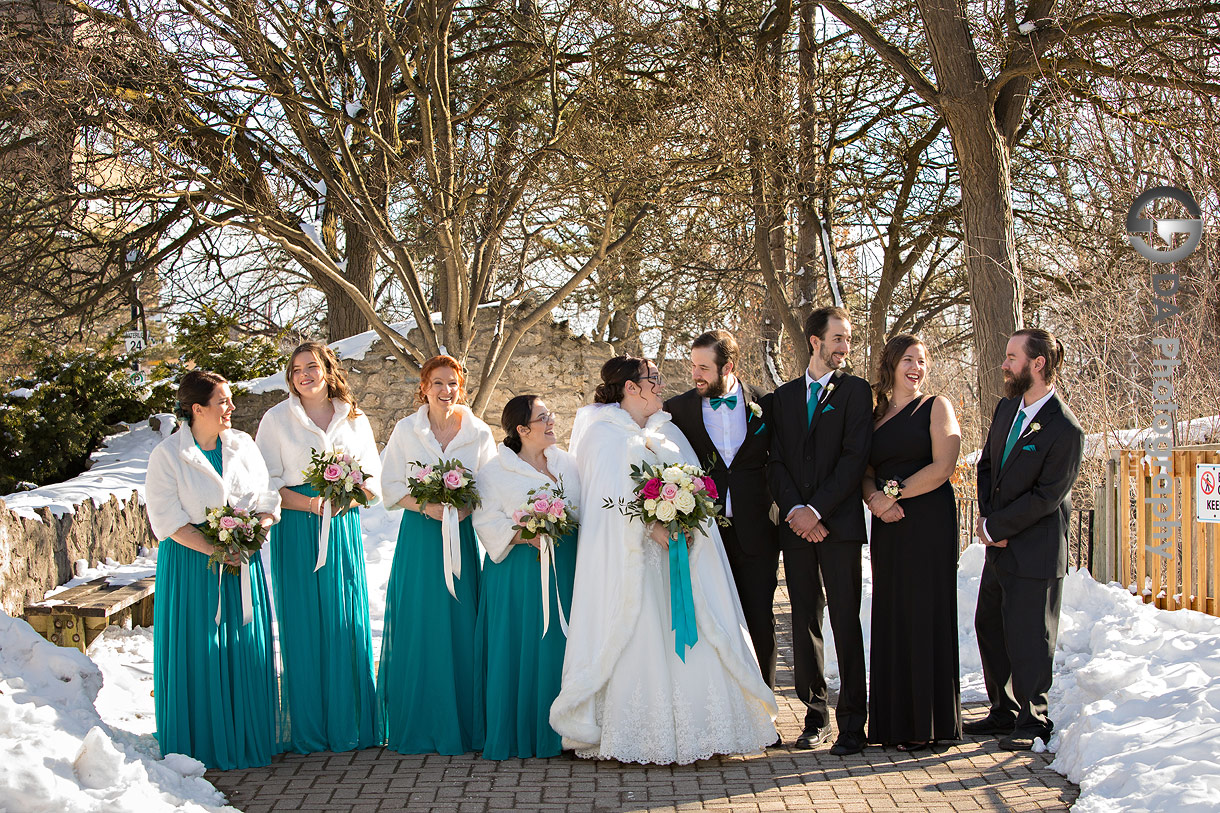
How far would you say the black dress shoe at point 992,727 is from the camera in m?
5.36

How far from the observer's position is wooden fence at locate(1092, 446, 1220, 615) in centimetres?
707

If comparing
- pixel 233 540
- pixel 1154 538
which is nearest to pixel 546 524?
pixel 233 540

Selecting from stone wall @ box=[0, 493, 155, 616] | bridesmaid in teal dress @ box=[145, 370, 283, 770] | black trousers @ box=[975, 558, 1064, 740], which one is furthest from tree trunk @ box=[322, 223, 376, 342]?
black trousers @ box=[975, 558, 1064, 740]

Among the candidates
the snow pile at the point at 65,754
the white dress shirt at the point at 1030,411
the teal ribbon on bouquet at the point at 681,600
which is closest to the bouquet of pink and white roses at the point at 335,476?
the snow pile at the point at 65,754

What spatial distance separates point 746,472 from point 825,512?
1.67 feet

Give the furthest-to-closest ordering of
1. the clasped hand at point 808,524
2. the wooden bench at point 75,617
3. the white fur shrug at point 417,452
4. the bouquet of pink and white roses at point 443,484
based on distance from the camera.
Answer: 1. the wooden bench at point 75,617
2. the white fur shrug at point 417,452
3. the bouquet of pink and white roses at point 443,484
4. the clasped hand at point 808,524

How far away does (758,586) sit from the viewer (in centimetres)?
544

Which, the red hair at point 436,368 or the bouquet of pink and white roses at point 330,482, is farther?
the red hair at point 436,368

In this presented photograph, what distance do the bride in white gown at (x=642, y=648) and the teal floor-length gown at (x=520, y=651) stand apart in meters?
0.18

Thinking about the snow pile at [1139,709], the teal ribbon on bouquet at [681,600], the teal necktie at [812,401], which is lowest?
the snow pile at [1139,709]

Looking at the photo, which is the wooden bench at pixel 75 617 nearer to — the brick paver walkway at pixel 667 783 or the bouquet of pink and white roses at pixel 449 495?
the brick paver walkway at pixel 667 783

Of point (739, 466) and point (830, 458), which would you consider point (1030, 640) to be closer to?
point (830, 458)

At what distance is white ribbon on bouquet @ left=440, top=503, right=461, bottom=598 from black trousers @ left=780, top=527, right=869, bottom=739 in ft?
5.84

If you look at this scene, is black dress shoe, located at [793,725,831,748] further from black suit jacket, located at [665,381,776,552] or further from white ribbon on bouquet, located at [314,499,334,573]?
white ribbon on bouquet, located at [314,499,334,573]
